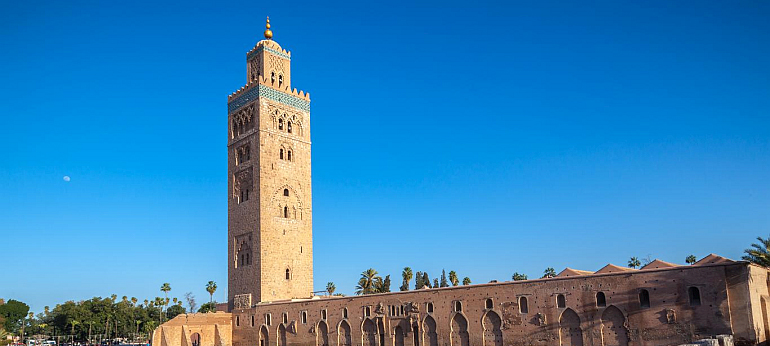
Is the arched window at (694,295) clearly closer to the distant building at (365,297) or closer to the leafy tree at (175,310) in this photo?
the distant building at (365,297)

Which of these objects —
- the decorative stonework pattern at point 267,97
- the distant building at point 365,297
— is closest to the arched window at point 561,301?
the distant building at point 365,297

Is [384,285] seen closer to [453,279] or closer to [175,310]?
[453,279]

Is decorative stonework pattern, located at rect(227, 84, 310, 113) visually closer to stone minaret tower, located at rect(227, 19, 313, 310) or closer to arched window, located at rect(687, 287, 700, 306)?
stone minaret tower, located at rect(227, 19, 313, 310)

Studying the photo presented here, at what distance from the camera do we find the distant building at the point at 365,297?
938 inches

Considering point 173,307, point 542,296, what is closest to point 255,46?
point 542,296

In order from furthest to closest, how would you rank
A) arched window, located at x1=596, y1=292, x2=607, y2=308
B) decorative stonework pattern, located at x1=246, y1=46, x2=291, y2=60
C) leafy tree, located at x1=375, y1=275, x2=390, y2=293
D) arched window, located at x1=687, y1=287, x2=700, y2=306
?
leafy tree, located at x1=375, y1=275, x2=390, y2=293 < decorative stonework pattern, located at x1=246, y1=46, x2=291, y2=60 < arched window, located at x1=596, y1=292, x2=607, y2=308 < arched window, located at x1=687, y1=287, x2=700, y2=306

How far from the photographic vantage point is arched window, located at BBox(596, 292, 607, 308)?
2589 centimetres

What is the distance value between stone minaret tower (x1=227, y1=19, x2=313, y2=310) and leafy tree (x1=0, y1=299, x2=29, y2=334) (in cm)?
5358

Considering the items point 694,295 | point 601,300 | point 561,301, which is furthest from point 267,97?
point 694,295

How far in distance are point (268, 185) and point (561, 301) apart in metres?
21.4

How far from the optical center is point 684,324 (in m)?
23.8

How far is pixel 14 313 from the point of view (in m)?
82.2

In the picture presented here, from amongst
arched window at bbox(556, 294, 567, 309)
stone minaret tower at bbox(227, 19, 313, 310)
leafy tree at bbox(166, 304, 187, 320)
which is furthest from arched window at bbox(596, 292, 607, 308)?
leafy tree at bbox(166, 304, 187, 320)

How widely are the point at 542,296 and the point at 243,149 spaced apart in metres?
24.1
